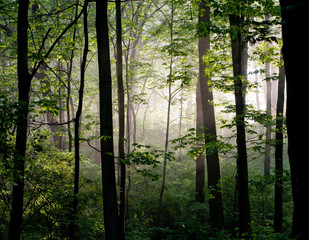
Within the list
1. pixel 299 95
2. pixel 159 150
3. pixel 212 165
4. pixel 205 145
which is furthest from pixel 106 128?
pixel 212 165

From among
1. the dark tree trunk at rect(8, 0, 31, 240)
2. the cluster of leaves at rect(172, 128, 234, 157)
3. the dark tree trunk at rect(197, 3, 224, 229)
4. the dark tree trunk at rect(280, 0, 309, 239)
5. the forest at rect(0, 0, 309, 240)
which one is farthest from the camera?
the dark tree trunk at rect(197, 3, 224, 229)

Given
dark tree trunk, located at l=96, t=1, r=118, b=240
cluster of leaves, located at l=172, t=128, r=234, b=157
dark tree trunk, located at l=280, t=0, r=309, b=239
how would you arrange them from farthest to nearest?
cluster of leaves, located at l=172, t=128, r=234, b=157 < dark tree trunk, located at l=96, t=1, r=118, b=240 < dark tree trunk, located at l=280, t=0, r=309, b=239

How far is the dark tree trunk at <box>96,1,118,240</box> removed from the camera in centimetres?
554

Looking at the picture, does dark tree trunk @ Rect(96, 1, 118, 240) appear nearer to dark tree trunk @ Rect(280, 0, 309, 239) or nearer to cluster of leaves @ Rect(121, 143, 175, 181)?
cluster of leaves @ Rect(121, 143, 175, 181)

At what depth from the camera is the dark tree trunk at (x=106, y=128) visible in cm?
554

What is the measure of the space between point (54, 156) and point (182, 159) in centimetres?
1282

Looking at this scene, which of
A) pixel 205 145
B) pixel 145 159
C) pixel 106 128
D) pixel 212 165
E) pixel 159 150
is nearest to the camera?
pixel 145 159

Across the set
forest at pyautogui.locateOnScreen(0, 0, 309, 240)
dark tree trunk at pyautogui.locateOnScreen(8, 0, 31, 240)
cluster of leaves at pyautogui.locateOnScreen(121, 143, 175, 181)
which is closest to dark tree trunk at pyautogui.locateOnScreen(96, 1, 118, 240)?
forest at pyautogui.locateOnScreen(0, 0, 309, 240)

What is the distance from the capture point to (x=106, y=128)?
5.66 m

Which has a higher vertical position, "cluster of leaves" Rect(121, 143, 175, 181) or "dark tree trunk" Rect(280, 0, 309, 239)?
"dark tree trunk" Rect(280, 0, 309, 239)

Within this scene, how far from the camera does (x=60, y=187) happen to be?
7742 millimetres

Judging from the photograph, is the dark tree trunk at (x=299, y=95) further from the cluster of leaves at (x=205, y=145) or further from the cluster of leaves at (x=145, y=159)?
the cluster of leaves at (x=205, y=145)

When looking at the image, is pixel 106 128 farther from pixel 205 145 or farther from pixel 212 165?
pixel 212 165

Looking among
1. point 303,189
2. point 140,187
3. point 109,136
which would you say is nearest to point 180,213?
point 140,187
